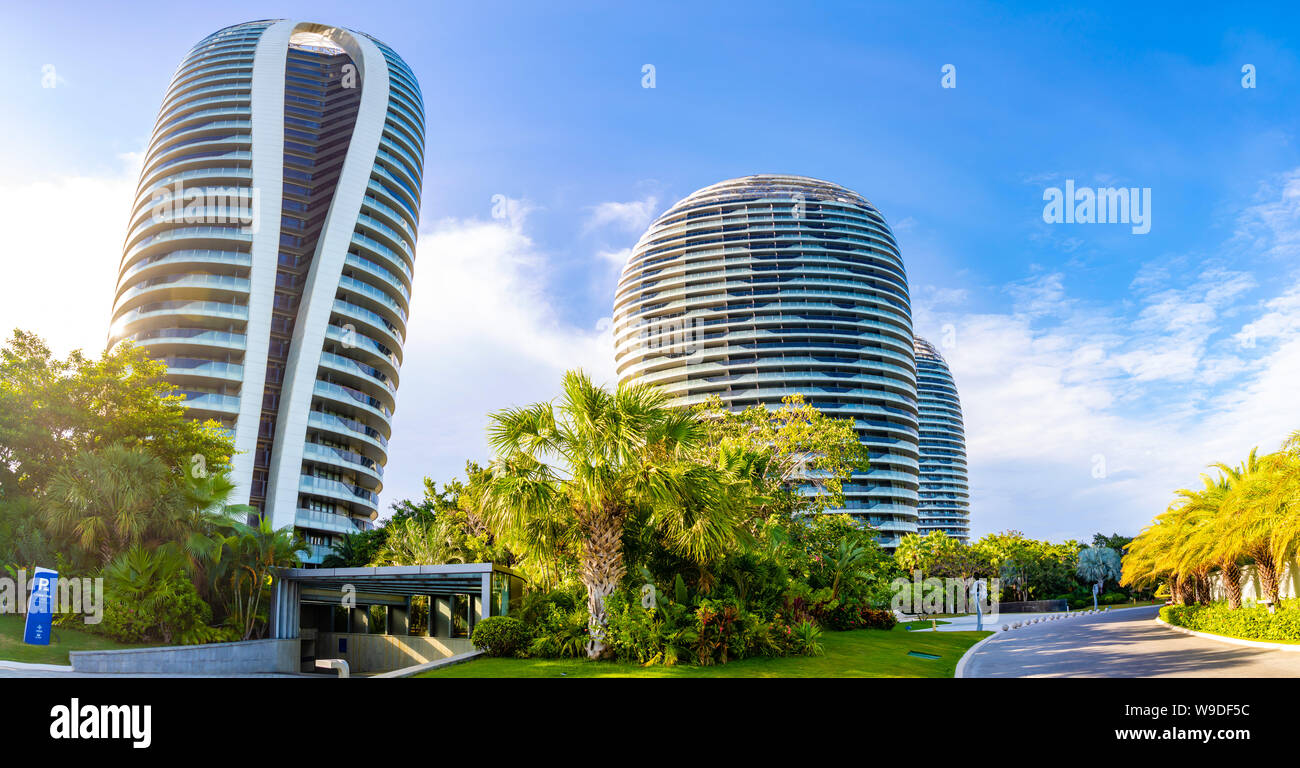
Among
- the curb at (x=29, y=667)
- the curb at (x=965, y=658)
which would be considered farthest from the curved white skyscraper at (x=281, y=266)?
the curb at (x=965, y=658)

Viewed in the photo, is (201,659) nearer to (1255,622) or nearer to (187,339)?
(1255,622)

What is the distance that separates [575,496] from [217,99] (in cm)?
7311

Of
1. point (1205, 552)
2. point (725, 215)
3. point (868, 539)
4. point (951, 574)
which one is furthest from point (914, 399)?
point (1205, 552)

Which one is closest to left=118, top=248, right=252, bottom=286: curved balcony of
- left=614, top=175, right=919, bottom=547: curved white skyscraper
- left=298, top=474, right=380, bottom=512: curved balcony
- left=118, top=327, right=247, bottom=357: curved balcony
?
left=118, top=327, right=247, bottom=357: curved balcony

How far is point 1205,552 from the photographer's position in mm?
29875

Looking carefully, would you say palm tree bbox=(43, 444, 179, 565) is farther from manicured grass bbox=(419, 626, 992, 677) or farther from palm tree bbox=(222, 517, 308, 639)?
manicured grass bbox=(419, 626, 992, 677)

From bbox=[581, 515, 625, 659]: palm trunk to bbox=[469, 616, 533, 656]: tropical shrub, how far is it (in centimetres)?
227

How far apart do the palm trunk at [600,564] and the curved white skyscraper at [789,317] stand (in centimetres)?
9550

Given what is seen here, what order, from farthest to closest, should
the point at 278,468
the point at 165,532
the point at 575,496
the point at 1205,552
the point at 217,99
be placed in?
1. the point at 217,99
2. the point at 278,468
3. the point at 1205,552
4. the point at 165,532
5. the point at 575,496

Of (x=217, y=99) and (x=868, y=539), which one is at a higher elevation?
(x=217, y=99)

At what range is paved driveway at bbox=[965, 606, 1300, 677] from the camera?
1652cm

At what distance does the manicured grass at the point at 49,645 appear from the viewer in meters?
18.7
